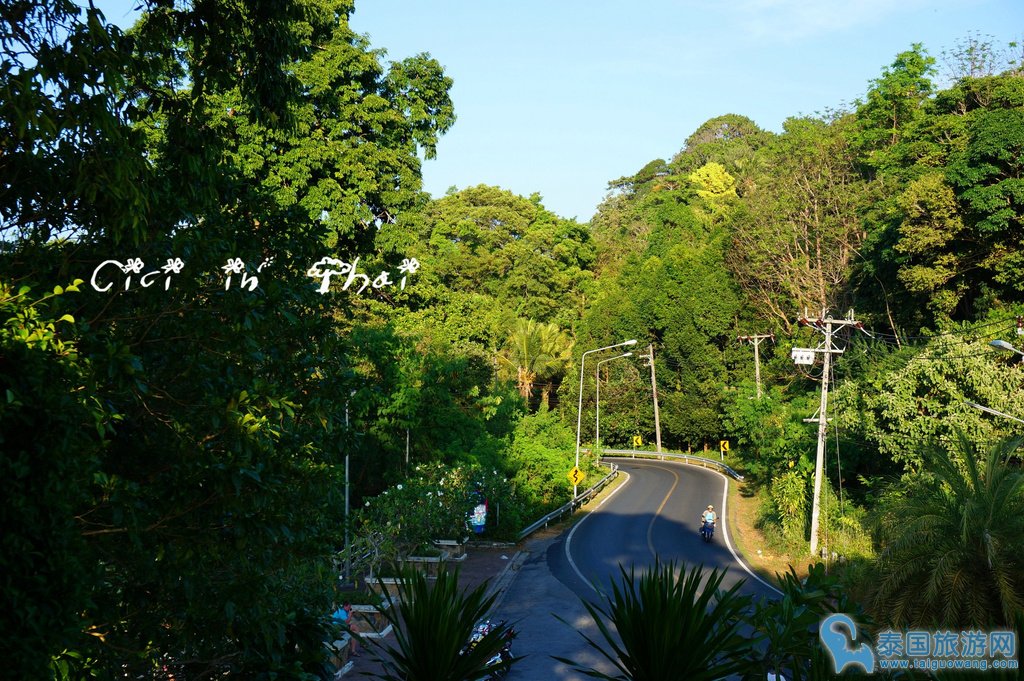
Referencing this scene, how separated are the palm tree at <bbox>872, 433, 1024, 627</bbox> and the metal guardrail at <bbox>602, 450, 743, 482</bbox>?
134 feet

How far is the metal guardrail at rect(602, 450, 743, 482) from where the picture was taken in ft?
197

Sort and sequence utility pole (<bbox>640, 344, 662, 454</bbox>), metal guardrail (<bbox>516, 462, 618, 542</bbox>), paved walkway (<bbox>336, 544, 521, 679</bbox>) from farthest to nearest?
utility pole (<bbox>640, 344, 662, 454</bbox>) → metal guardrail (<bbox>516, 462, 618, 542</bbox>) → paved walkway (<bbox>336, 544, 521, 679</bbox>)

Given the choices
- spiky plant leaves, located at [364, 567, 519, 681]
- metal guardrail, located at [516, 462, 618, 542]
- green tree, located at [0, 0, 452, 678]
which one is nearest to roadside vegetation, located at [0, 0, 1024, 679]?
green tree, located at [0, 0, 452, 678]

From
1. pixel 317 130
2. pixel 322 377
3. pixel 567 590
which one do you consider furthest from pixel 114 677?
pixel 317 130

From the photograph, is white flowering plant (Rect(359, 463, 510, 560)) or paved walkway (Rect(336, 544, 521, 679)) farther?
paved walkway (Rect(336, 544, 521, 679))

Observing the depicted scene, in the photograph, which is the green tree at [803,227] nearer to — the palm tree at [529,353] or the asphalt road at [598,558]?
the palm tree at [529,353]

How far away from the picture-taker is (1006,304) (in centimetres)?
3619

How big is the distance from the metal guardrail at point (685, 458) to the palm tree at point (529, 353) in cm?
767

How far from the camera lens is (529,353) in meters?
70.0

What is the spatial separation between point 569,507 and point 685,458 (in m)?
27.4

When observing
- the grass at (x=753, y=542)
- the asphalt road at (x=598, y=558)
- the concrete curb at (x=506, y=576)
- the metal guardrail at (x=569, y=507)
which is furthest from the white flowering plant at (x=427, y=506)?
the grass at (x=753, y=542)

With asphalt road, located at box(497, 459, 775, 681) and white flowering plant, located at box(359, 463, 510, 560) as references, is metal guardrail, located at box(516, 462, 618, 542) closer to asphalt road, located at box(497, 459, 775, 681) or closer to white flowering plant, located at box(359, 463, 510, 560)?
asphalt road, located at box(497, 459, 775, 681)

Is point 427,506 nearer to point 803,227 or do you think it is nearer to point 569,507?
point 569,507

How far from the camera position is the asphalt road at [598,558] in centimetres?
2095
